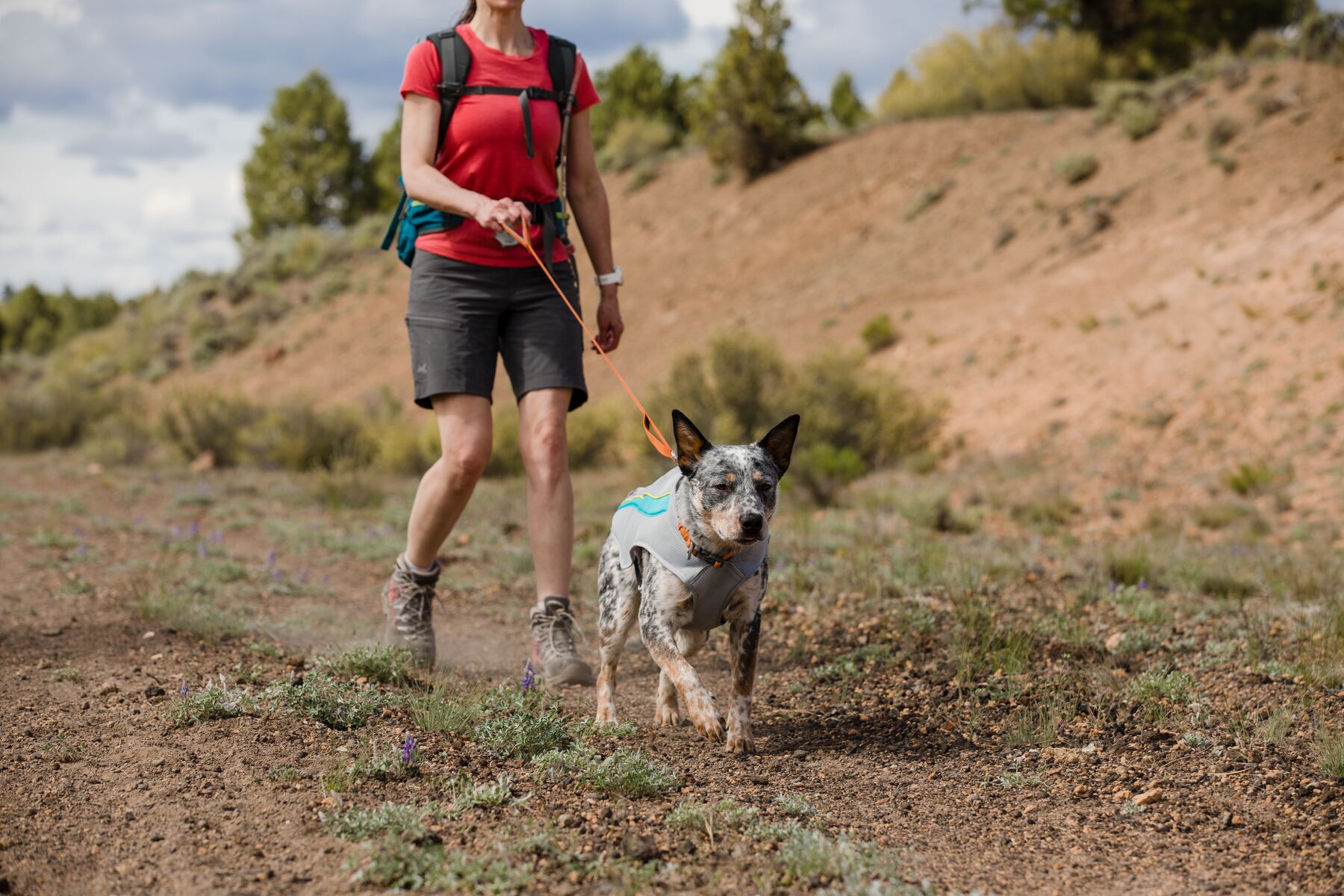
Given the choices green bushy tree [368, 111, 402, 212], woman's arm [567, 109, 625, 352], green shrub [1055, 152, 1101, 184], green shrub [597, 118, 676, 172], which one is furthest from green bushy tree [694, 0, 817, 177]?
woman's arm [567, 109, 625, 352]

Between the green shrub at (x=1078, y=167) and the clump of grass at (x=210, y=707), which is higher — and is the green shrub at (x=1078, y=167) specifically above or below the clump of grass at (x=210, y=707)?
above

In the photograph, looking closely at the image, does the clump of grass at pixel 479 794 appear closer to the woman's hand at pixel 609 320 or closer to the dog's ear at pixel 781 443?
the dog's ear at pixel 781 443

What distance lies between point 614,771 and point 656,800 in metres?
0.14

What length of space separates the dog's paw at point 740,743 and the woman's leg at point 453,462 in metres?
1.40

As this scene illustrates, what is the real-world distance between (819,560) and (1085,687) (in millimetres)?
2757

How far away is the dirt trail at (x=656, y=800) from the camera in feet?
8.87

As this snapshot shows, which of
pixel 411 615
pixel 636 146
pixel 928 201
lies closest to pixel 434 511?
pixel 411 615

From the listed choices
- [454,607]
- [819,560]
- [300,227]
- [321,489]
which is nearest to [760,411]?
[321,489]

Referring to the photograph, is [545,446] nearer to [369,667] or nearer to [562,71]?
[369,667]

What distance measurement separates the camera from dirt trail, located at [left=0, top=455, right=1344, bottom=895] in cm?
271

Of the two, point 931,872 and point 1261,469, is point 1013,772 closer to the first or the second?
point 931,872

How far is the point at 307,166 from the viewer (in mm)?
40688

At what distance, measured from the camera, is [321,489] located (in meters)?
10.6

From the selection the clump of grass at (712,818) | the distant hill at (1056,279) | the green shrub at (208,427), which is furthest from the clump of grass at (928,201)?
the clump of grass at (712,818)
